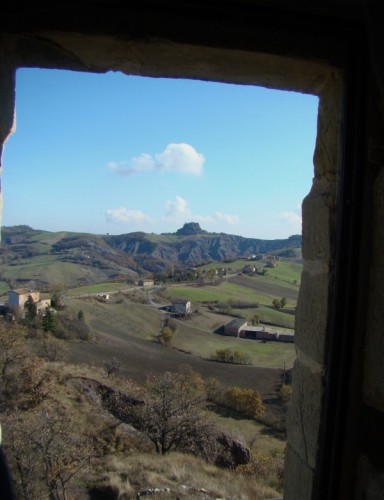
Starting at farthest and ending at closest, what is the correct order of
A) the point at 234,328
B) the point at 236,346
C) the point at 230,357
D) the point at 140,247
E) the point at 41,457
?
the point at 140,247 < the point at 234,328 < the point at 236,346 < the point at 230,357 < the point at 41,457

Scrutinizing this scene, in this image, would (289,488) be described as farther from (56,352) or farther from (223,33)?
(56,352)

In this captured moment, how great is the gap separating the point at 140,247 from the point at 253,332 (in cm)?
6297

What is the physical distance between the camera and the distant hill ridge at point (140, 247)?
7762 cm

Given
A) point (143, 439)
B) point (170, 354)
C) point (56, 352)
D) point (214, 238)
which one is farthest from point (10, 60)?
point (214, 238)

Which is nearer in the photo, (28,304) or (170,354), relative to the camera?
(28,304)

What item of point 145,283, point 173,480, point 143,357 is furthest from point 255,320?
point 173,480

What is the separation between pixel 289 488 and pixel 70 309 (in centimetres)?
3065

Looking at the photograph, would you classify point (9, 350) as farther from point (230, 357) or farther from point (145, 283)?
point (145, 283)

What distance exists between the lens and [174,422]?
1257 cm

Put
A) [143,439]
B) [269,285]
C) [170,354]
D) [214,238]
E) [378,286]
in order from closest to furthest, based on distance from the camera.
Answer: [378,286] < [143,439] < [170,354] < [269,285] < [214,238]

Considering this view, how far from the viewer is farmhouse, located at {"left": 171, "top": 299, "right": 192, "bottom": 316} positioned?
1540 inches

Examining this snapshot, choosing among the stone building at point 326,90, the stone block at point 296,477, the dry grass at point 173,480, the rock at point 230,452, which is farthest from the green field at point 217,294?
the stone building at point 326,90

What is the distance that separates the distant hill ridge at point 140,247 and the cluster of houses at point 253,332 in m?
38.5

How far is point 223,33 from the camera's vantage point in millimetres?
1289
